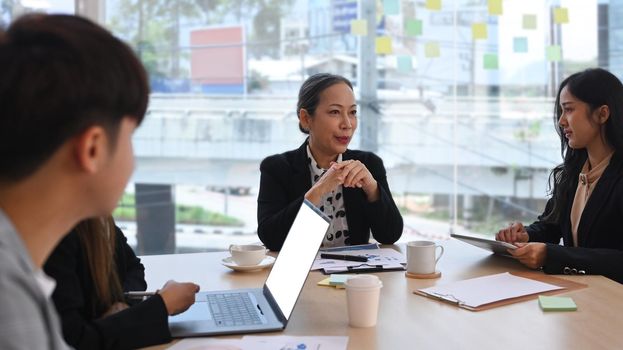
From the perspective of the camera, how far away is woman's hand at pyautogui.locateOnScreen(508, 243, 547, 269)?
72.4 inches

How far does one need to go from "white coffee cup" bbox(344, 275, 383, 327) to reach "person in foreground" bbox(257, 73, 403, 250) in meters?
0.81

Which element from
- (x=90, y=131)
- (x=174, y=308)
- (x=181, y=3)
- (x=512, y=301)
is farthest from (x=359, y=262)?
(x=181, y=3)

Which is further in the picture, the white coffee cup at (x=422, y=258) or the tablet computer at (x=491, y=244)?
the tablet computer at (x=491, y=244)

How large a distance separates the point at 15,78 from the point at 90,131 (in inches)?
3.9

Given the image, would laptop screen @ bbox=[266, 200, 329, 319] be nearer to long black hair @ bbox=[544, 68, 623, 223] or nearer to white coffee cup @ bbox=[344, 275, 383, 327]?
white coffee cup @ bbox=[344, 275, 383, 327]

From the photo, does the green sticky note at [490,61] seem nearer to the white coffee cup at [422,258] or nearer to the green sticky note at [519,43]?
the green sticky note at [519,43]

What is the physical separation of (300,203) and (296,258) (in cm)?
69

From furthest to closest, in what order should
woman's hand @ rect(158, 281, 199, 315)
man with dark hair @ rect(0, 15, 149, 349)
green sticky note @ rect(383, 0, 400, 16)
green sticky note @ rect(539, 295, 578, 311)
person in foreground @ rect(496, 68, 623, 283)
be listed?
1. green sticky note @ rect(383, 0, 400, 16)
2. person in foreground @ rect(496, 68, 623, 283)
3. green sticky note @ rect(539, 295, 578, 311)
4. woman's hand @ rect(158, 281, 199, 315)
5. man with dark hair @ rect(0, 15, 149, 349)

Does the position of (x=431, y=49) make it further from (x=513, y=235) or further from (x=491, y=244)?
(x=491, y=244)

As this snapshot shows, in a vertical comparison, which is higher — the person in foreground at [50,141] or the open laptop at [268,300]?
the person in foreground at [50,141]

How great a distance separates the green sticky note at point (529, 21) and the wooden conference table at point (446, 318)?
2.06m

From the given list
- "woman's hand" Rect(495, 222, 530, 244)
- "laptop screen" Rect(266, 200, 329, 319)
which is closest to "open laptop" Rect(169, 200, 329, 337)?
"laptop screen" Rect(266, 200, 329, 319)

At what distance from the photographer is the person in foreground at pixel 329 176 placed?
221cm

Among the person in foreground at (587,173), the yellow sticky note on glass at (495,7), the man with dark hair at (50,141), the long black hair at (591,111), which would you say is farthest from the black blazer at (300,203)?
the yellow sticky note on glass at (495,7)
